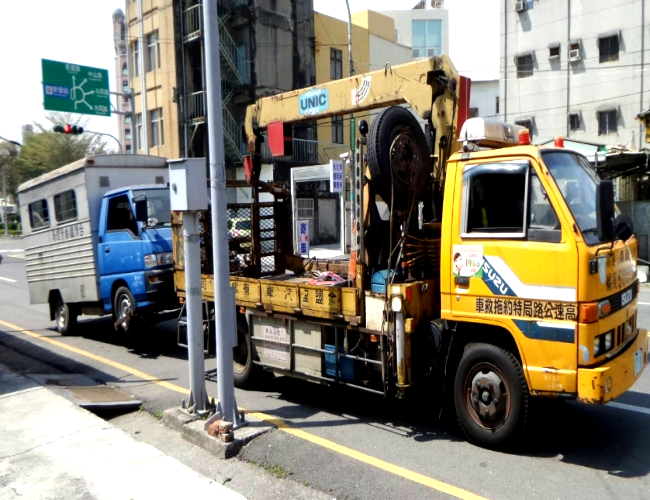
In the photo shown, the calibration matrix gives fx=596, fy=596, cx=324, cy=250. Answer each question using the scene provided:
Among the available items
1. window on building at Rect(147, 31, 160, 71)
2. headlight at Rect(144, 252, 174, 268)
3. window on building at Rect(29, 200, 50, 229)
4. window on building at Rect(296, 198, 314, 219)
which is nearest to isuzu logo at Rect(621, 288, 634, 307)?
headlight at Rect(144, 252, 174, 268)

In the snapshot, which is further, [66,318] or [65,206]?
[66,318]

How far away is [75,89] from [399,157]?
16.6m

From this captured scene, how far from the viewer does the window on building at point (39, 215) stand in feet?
36.5

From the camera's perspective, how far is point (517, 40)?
1075 inches

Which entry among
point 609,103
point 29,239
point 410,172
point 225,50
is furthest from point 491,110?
point 410,172

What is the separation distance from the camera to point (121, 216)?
9391 mm

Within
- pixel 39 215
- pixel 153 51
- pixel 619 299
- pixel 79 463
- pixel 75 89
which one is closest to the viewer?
pixel 619 299

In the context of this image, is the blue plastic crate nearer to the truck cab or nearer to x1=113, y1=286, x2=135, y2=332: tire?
the truck cab

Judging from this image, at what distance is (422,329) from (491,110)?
41.5 metres

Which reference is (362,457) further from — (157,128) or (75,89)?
(157,128)

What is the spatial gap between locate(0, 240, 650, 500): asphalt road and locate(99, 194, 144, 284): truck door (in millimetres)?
1956

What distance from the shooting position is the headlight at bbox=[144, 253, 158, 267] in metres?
8.89

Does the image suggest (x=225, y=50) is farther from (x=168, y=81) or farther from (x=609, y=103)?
(x=609, y=103)

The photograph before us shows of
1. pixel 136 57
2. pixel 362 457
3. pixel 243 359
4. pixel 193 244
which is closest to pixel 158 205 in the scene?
pixel 243 359
